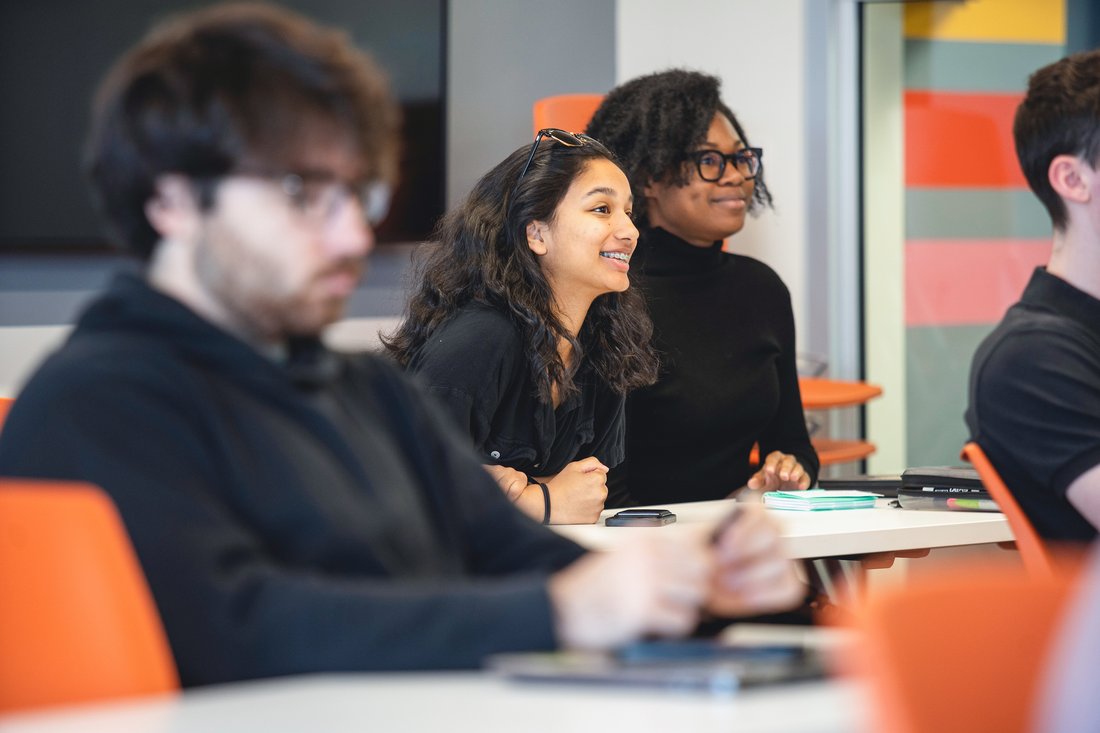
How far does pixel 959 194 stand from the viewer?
5074mm

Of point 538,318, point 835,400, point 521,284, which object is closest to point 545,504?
point 538,318

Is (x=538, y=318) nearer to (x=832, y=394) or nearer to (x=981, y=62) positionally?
(x=832, y=394)

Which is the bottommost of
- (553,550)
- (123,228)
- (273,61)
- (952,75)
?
(553,550)

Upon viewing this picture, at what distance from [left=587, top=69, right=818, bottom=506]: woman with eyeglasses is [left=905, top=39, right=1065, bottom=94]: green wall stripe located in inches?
55.3

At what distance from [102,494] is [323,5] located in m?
3.51

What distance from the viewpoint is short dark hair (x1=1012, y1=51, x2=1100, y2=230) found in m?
2.28

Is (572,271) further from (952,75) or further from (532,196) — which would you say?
(952,75)

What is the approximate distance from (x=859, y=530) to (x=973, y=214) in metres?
2.86

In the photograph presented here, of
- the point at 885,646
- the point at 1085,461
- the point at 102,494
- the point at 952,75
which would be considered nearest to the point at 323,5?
the point at 952,75

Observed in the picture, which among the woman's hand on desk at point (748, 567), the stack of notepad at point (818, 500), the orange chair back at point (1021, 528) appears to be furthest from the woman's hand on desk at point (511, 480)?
the woman's hand on desk at point (748, 567)

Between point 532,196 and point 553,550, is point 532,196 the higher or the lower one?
the higher one

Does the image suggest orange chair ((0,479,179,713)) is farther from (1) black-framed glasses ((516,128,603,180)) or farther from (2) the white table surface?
(1) black-framed glasses ((516,128,603,180))

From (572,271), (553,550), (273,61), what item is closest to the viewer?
(273,61)

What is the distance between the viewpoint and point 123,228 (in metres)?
1.43
